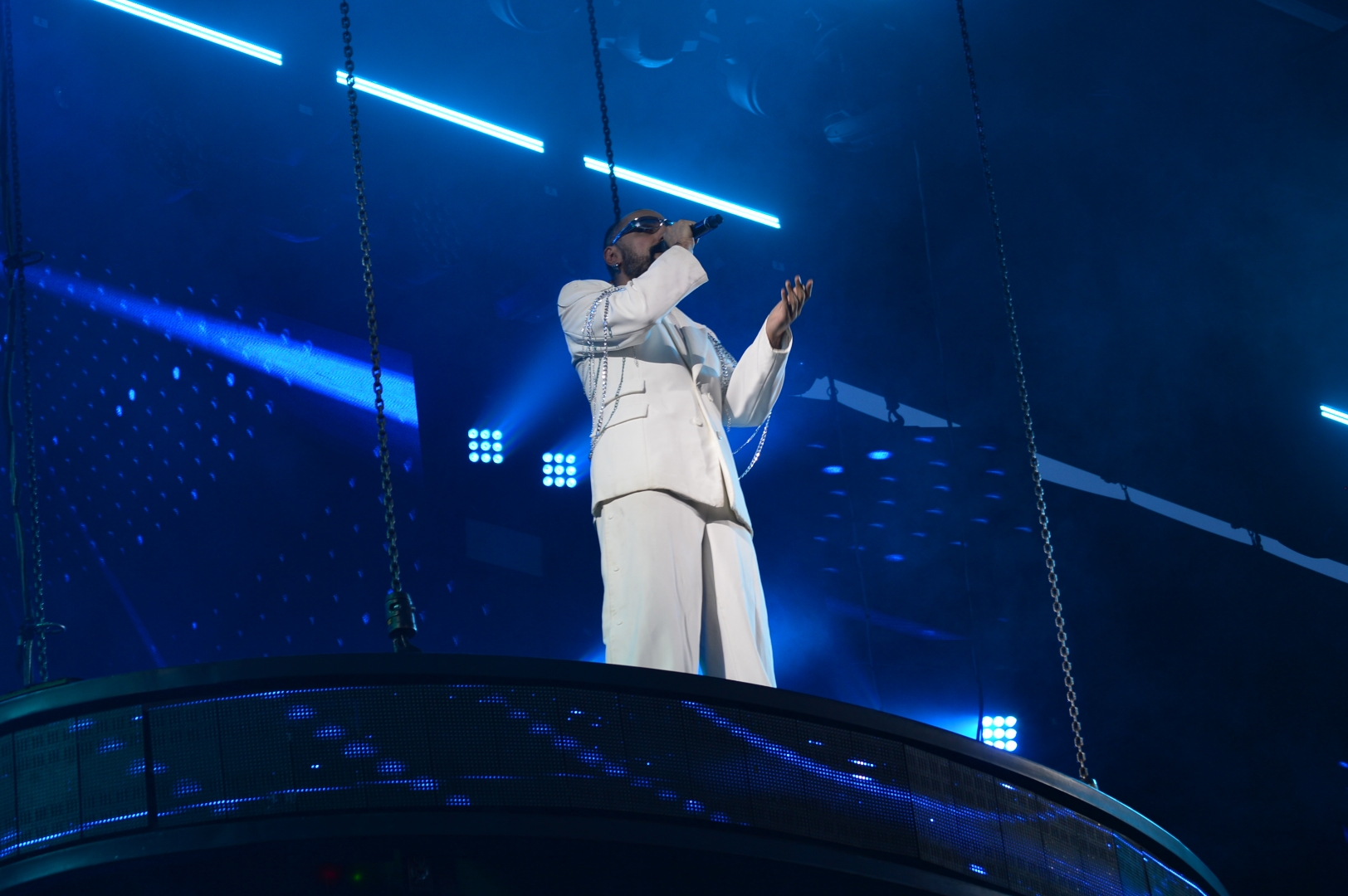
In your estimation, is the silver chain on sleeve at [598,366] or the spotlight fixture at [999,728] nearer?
the silver chain on sleeve at [598,366]

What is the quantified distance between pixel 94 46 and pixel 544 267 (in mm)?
1869

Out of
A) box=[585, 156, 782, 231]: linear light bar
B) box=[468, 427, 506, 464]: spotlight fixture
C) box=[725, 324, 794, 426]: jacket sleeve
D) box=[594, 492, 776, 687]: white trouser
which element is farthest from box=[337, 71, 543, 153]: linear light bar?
box=[594, 492, 776, 687]: white trouser

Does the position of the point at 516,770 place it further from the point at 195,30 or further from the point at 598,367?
the point at 195,30

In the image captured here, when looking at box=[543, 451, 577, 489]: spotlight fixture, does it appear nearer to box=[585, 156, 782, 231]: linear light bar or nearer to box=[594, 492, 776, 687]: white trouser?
box=[585, 156, 782, 231]: linear light bar

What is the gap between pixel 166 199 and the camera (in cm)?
505

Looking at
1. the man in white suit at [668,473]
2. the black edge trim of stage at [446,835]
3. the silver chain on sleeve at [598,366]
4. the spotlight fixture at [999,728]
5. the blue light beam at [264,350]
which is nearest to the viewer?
the black edge trim of stage at [446,835]

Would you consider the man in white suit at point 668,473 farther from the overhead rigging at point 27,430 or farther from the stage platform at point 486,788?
the overhead rigging at point 27,430

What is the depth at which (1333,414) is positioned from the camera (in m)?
5.96

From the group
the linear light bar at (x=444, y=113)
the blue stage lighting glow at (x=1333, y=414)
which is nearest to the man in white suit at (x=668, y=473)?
the linear light bar at (x=444, y=113)

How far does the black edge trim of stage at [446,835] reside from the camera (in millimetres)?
1864

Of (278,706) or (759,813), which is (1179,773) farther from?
(278,706)

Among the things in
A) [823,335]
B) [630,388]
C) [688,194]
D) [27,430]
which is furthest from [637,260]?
[823,335]

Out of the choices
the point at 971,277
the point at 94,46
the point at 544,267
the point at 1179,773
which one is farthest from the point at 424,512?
the point at 1179,773

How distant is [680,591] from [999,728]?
3.63 m
